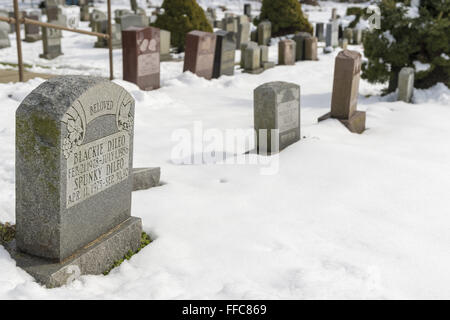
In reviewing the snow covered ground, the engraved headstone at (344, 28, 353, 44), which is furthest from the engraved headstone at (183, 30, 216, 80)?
the engraved headstone at (344, 28, 353, 44)

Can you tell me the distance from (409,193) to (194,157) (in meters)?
2.41

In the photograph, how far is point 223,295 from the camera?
2869 millimetres

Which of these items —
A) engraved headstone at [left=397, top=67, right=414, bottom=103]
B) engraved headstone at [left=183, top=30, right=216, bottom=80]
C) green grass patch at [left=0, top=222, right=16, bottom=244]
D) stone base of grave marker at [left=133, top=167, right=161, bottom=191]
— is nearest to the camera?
green grass patch at [left=0, top=222, right=16, bottom=244]

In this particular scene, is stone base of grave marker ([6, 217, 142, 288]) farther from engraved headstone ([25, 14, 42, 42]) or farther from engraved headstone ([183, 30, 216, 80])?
engraved headstone ([25, 14, 42, 42])

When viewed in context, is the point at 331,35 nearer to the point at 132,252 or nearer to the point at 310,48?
A: the point at 310,48

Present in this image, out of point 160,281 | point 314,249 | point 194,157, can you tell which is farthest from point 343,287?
point 194,157

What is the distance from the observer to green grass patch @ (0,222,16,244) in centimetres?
318

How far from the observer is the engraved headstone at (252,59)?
1270 cm

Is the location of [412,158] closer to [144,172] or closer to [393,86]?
[144,172]

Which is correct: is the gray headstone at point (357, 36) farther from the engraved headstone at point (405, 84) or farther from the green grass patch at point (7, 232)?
the green grass patch at point (7, 232)

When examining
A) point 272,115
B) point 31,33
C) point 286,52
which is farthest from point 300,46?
point 272,115

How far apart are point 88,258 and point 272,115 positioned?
3.18m

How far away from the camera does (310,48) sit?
15.0 meters

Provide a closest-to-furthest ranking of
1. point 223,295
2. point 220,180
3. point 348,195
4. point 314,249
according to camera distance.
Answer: point 223,295 → point 314,249 → point 348,195 → point 220,180
